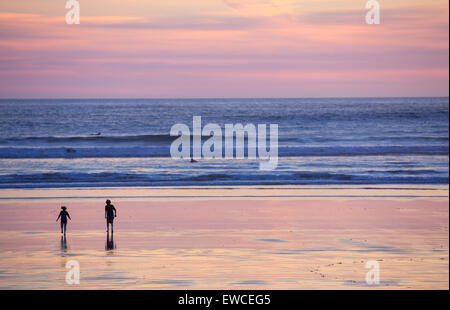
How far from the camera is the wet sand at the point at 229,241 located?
1092 cm

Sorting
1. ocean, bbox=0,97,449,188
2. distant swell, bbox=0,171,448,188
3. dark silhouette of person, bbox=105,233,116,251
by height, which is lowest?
dark silhouette of person, bbox=105,233,116,251

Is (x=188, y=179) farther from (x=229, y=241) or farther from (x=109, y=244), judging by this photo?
(x=109, y=244)

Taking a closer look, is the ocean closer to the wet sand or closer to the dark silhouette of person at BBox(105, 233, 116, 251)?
the wet sand

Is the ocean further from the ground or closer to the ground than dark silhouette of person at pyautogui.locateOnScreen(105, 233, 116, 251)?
further from the ground

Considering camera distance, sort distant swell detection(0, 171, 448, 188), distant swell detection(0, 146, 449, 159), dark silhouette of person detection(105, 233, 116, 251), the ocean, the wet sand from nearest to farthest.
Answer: the wet sand < dark silhouette of person detection(105, 233, 116, 251) < distant swell detection(0, 171, 448, 188) < the ocean < distant swell detection(0, 146, 449, 159)

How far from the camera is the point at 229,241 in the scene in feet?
45.8

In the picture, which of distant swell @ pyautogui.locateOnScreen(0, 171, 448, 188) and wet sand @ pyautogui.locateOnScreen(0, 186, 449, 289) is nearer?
wet sand @ pyautogui.locateOnScreen(0, 186, 449, 289)

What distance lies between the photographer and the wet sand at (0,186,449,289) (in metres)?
10.9

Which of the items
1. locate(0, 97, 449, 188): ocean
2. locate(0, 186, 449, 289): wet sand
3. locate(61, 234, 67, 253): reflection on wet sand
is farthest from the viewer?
locate(0, 97, 449, 188): ocean

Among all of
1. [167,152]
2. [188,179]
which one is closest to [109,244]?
[188,179]

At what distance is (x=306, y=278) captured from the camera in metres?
10.9

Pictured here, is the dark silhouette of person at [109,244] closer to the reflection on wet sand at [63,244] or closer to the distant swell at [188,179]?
the reflection on wet sand at [63,244]

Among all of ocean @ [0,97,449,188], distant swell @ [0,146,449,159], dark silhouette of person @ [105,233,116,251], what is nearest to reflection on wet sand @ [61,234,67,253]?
dark silhouette of person @ [105,233,116,251]

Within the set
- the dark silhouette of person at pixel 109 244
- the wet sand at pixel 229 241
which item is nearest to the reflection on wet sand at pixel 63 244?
the wet sand at pixel 229 241
